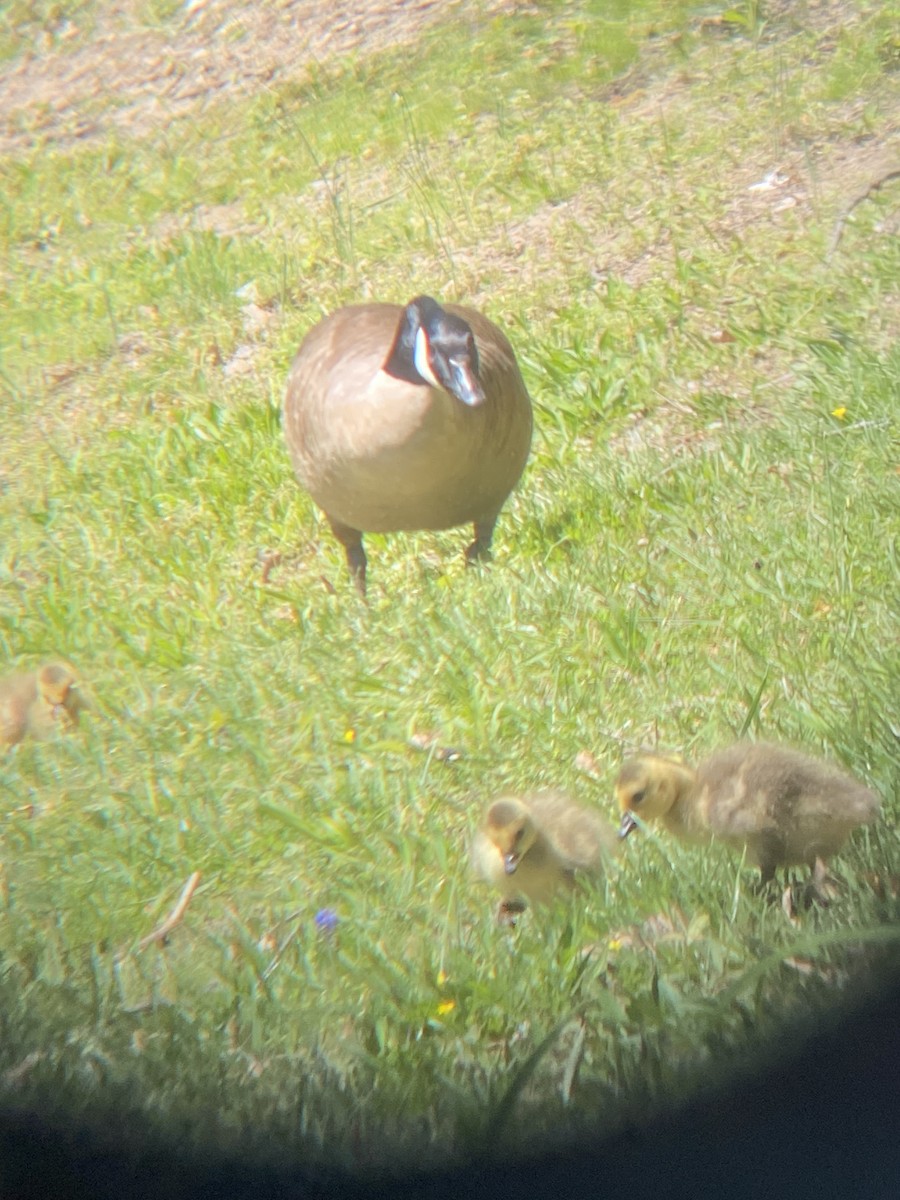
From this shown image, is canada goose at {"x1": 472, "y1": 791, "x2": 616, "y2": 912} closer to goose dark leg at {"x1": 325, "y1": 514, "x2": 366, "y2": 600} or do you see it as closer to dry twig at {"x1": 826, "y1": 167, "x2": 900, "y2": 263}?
goose dark leg at {"x1": 325, "y1": 514, "x2": 366, "y2": 600}

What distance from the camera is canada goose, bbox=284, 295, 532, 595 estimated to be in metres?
4.78

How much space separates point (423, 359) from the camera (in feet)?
15.8

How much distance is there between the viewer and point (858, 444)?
15.8 feet

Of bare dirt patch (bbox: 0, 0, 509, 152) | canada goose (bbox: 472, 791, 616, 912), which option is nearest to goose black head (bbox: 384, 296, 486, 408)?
canada goose (bbox: 472, 791, 616, 912)

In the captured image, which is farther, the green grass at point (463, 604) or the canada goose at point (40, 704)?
the canada goose at point (40, 704)

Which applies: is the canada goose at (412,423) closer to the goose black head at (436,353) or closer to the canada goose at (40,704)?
the goose black head at (436,353)

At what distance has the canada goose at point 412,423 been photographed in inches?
188

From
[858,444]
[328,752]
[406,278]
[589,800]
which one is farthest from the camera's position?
[406,278]

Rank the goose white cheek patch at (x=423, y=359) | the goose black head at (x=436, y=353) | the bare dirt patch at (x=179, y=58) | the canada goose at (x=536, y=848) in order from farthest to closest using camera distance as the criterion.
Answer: the bare dirt patch at (x=179, y=58)
the goose white cheek patch at (x=423, y=359)
the goose black head at (x=436, y=353)
the canada goose at (x=536, y=848)

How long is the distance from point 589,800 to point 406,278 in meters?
4.56

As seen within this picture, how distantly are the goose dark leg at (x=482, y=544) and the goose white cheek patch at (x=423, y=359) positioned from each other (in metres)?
0.72

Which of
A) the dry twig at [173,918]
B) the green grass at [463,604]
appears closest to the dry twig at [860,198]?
the green grass at [463,604]

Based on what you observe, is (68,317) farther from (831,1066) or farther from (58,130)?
(831,1066)

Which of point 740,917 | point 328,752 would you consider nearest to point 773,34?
point 328,752
